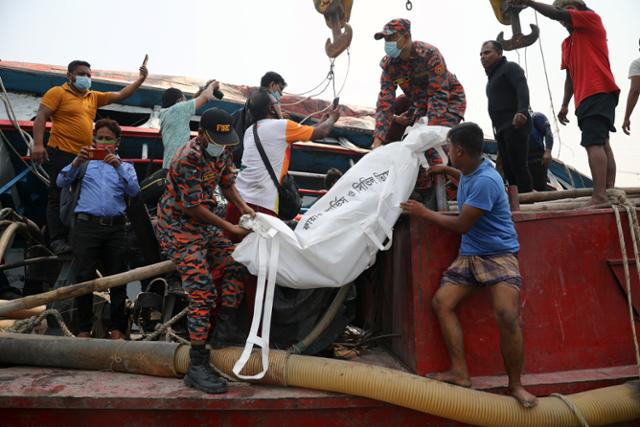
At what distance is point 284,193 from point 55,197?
235cm

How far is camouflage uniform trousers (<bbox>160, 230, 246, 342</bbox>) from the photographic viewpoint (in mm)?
2557

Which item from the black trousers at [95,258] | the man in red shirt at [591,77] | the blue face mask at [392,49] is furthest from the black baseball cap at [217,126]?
the man in red shirt at [591,77]

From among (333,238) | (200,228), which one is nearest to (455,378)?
(333,238)

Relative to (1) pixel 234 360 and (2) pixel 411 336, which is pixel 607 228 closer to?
(2) pixel 411 336

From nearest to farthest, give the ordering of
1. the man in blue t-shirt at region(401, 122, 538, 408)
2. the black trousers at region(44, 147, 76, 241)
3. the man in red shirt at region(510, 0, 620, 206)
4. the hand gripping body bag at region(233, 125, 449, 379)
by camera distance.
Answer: the man in blue t-shirt at region(401, 122, 538, 408) < the hand gripping body bag at region(233, 125, 449, 379) < the man in red shirt at region(510, 0, 620, 206) < the black trousers at region(44, 147, 76, 241)

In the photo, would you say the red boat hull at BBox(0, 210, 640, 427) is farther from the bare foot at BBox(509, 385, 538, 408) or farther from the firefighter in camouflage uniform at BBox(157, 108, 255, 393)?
the firefighter in camouflage uniform at BBox(157, 108, 255, 393)

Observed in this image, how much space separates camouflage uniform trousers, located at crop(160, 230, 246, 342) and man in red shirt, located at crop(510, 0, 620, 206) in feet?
7.98

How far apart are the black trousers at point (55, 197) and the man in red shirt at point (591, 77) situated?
14.0 ft

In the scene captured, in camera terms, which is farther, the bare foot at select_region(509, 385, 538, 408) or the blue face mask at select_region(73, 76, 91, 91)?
the blue face mask at select_region(73, 76, 91, 91)

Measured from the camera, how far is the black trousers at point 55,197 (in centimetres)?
428

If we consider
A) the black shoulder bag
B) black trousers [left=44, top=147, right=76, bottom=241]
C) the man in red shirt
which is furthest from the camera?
black trousers [left=44, top=147, right=76, bottom=241]

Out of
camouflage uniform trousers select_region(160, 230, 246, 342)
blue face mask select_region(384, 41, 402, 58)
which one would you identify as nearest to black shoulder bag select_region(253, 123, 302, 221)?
camouflage uniform trousers select_region(160, 230, 246, 342)

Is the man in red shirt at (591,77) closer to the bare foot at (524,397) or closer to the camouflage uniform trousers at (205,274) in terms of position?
the bare foot at (524,397)

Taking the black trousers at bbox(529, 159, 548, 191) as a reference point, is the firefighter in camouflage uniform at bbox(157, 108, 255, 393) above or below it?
below
